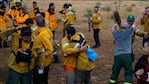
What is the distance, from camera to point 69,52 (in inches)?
294

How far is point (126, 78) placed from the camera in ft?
28.0

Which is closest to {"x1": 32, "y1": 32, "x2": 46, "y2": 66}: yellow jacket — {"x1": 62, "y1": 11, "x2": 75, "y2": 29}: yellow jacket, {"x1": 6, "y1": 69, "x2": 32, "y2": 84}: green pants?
{"x1": 6, "y1": 69, "x2": 32, "y2": 84}: green pants

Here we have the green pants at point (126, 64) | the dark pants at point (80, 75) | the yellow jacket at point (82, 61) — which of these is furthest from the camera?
the green pants at point (126, 64)

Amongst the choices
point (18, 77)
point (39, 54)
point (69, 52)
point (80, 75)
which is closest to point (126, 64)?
point (80, 75)

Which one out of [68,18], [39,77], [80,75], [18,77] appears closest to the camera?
[18,77]

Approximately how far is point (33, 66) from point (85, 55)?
1.15m

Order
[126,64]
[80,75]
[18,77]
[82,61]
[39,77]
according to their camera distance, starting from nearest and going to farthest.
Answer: [18,77], [82,61], [80,75], [39,77], [126,64]

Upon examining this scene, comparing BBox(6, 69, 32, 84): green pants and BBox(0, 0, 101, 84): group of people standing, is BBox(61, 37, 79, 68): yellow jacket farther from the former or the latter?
BBox(6, 69, 32, 84): green pants

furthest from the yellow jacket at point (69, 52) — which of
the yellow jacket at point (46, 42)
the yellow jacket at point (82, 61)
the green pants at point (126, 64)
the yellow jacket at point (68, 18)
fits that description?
the yellow jacket at point (68, 18)

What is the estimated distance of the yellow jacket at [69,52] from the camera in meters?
7.46

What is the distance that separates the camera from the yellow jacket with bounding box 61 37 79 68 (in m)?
7.46

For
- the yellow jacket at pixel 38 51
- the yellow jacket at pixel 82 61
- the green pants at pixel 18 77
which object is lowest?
the green pants at pixel 18 77

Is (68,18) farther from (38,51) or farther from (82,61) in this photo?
(38,51)

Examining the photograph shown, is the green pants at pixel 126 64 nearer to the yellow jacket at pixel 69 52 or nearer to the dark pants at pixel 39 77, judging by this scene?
the yellow jacket at pixel 69 52
